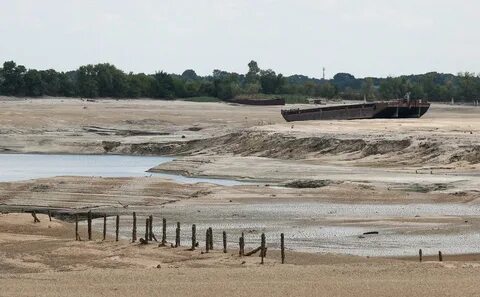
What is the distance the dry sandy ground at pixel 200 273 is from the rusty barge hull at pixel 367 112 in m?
48.7

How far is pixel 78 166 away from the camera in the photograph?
50.3 meters

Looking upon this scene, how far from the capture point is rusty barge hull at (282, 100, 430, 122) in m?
71.6

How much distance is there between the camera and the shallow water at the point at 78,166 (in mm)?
43000

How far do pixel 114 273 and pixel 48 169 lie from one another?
93.9 feet

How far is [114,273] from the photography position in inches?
763

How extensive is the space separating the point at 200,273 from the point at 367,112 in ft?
175

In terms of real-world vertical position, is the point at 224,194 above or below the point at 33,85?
below

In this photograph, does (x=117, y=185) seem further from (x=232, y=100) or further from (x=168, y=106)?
(x=232, y=100)

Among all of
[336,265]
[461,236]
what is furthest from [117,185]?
[336,265]

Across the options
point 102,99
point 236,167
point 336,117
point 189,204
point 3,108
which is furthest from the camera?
point 102,99

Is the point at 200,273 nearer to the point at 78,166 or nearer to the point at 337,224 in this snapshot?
the point at 337,224

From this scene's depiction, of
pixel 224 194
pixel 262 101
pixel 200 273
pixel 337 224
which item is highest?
pixel 200 273

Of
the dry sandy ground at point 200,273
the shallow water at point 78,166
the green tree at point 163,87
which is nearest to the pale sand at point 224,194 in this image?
the dry sandy ground at point 200,273

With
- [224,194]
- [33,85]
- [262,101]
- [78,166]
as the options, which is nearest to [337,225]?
[224,194]
